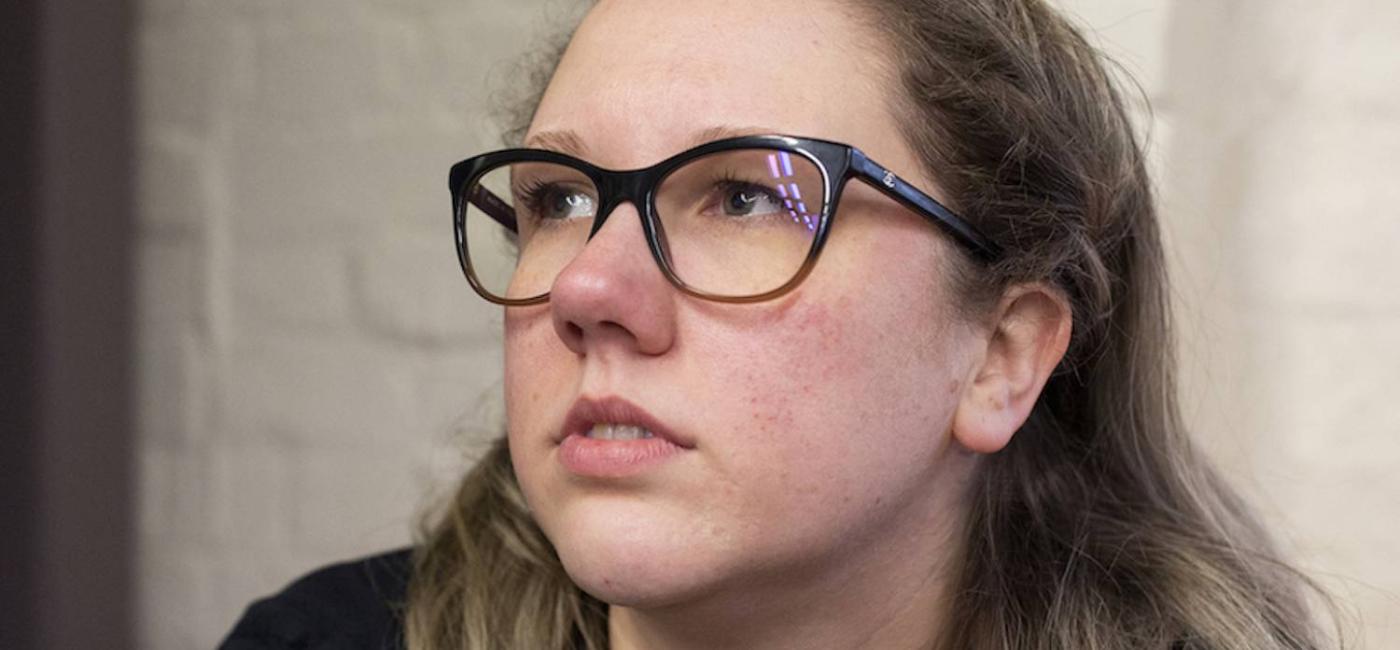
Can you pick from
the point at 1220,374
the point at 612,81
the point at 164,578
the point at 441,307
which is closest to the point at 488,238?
the point at 441,307

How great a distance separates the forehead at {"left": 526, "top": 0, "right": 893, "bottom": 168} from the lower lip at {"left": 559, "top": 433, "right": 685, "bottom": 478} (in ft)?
0.63

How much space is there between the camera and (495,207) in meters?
1.14

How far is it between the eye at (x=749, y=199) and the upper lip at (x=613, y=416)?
0.50 feet

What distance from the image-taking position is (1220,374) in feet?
4.58

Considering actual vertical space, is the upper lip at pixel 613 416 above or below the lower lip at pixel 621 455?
above

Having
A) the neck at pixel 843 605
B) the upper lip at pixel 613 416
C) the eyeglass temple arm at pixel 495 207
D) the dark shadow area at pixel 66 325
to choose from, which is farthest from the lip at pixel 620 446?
the dark shadow area at pixel 66 325

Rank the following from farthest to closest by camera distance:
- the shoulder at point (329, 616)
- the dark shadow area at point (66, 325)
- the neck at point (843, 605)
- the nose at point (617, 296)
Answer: the dark shadow area at point (66, 325) → the shoulder at point (329, 616) → the neck at point (843, 605) → the nose at point (617, 296)

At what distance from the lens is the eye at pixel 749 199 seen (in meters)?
0.96

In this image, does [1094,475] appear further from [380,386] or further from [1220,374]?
[380,386]

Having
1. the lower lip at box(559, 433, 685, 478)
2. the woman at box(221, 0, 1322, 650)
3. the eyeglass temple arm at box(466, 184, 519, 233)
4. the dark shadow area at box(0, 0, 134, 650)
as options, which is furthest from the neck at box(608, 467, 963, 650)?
the dark shadow area at box(0, 0, 134, 650)

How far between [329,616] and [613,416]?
1.67 ft

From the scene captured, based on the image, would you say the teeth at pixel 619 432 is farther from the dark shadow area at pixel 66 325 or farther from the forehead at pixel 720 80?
the dark shadow area at pixel 66 325

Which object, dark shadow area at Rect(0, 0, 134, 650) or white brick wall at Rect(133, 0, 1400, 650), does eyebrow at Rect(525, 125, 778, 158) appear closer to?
white brick wall at Rect(133, 0, 1400, 650)

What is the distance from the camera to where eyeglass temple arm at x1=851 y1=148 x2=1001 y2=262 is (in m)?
0.94
